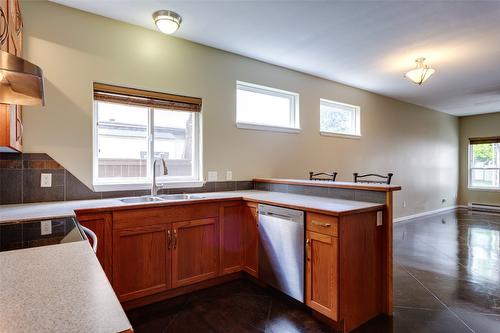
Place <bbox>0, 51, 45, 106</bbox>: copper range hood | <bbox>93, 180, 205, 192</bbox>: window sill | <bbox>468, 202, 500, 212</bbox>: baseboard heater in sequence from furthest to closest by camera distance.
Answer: <bbox>468, 202, 500, 212</bbox>: baseboard heater, <bbox>93, 180, 205, 192</bbox>: window sill, <bbox>0, 51, 45, 106</bbox>: copper range hood

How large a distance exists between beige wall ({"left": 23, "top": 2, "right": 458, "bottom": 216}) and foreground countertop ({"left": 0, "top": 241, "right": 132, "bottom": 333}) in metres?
1.78

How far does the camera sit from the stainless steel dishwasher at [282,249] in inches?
85.8

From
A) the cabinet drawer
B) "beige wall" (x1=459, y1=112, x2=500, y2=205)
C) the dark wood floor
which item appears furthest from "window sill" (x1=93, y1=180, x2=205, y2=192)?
"beige wall" (x1=459, y1=112, x2=500, y2=205)

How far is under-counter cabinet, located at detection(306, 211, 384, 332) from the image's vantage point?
1.92 metres

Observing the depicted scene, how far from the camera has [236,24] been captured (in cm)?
277

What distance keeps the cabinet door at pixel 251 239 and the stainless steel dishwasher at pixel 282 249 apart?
0.26 feet

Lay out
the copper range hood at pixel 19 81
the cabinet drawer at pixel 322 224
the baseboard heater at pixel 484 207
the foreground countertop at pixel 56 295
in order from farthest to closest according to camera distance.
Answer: the baseboard heater at pixel 484 207
the cabinet drawer at pixel 322 224
the copper range hood at pixel 19 81
the foreground countertop at pixel 56 295

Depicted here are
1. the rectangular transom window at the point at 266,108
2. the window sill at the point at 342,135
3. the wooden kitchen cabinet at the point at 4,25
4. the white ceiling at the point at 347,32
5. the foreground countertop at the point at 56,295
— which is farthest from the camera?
the window sill at the point at 342,135

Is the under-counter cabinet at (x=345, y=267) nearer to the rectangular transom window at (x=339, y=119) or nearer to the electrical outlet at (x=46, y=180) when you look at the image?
the electrical outlet at (x=46, y=180)

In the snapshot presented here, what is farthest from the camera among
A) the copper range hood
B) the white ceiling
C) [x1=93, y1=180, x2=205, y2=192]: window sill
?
[x1=93, y1=180, x2=205, y2=192]: window sill

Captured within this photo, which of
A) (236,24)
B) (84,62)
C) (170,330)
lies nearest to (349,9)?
(236,24)

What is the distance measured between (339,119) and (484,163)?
5.44m

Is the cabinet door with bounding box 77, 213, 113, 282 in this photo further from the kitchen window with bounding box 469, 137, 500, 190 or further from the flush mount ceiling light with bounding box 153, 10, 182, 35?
the kitchen window with bounding box 469, 137, 500, 190

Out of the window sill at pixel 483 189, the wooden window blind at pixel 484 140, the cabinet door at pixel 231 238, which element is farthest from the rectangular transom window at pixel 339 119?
the window sill at pixel 483 189
